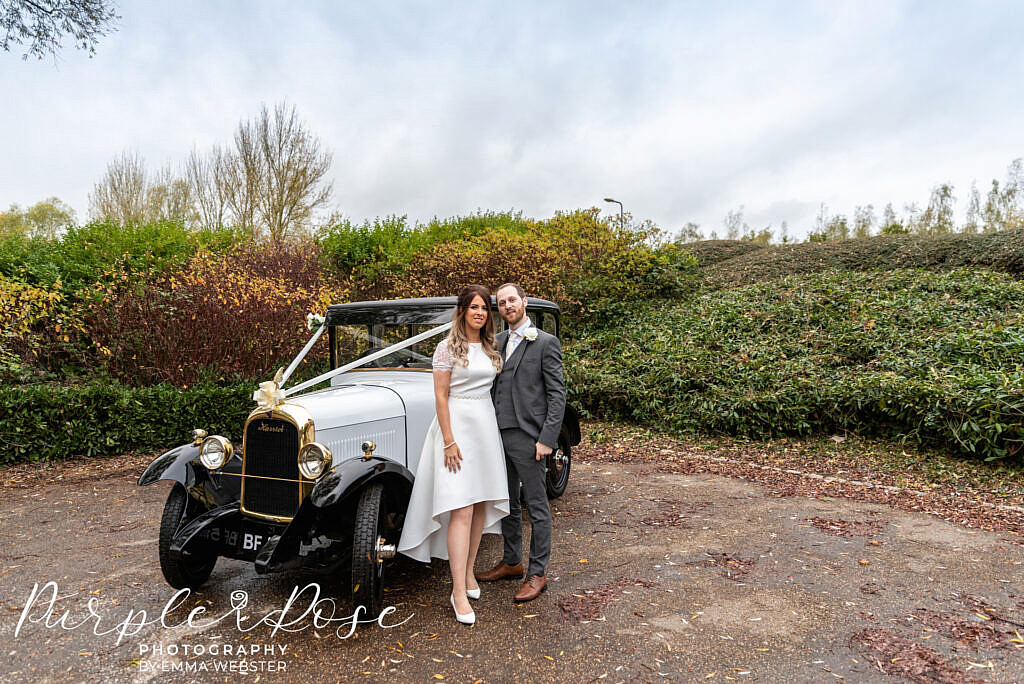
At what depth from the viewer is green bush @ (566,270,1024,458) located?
6.95 metres

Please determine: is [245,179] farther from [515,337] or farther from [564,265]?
[515,337]

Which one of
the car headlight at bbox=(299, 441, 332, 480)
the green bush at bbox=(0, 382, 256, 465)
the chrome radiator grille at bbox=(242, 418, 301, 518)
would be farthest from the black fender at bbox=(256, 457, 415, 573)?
the green bush at bbox=(0, 382, 256, 465)

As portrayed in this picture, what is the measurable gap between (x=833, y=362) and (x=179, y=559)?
8.42 m

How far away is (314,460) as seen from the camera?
11.6 ft

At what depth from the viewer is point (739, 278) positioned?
52.5 ft

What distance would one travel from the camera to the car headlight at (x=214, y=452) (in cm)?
382

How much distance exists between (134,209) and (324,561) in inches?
1001

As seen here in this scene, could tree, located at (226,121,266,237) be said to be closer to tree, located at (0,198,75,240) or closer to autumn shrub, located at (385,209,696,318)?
autumn shrub, located at (385,209,696,318)

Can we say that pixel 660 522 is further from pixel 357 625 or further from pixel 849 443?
pixel 849 443

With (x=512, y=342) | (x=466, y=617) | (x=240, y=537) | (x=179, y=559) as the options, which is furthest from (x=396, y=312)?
(x=466, y=617)

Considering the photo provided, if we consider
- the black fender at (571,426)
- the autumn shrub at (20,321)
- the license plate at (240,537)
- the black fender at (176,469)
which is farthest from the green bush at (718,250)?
the license plate at (240,537)

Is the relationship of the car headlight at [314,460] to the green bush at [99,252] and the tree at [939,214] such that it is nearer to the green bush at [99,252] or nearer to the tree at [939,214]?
the green bush at [99,252]

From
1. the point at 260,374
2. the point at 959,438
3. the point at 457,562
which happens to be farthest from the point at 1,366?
the point at 959,438

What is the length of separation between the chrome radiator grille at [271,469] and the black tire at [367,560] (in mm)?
500
